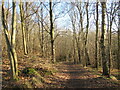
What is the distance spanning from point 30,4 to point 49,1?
623cm

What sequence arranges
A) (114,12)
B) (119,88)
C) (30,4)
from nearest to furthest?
(119,88) < (114,12) < (30,4)

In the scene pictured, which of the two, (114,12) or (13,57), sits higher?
(114,12)

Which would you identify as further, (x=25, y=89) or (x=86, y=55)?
(x=86, y=55)

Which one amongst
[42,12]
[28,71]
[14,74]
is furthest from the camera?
[42,12]

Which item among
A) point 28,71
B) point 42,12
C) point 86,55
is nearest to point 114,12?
point 86,55

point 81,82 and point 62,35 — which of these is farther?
point 62,35

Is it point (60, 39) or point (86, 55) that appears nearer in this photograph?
point (86, 55)

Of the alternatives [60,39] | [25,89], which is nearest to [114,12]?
[25,89]

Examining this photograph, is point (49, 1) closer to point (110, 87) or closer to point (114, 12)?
point (114, 12)

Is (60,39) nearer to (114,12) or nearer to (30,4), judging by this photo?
(30,4)

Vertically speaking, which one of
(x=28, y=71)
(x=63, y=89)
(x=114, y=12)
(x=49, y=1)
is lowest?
(x=63, y=89)

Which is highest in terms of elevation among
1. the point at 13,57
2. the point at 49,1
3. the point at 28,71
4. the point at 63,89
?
the point at 49,1

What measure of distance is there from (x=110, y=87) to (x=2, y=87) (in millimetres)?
5944

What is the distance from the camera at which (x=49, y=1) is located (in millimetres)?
16703
